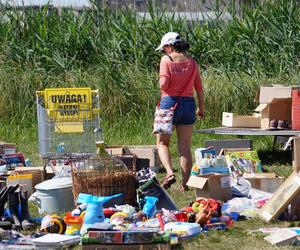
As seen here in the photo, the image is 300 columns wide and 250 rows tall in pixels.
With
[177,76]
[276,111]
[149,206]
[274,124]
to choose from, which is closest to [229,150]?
[274,124]

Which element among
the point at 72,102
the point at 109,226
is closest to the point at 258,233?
the point at 109,226

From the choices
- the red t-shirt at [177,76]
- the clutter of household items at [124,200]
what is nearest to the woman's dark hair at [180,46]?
the red t-shirt at [177,76]

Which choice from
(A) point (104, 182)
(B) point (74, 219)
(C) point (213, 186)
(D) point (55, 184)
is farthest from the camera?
(C) point (213, 186)

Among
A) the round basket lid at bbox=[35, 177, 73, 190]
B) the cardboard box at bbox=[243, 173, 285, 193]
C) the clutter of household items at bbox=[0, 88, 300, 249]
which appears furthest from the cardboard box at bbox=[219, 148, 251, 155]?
the round basket lid at bbox=[35, 177, 73, 190]

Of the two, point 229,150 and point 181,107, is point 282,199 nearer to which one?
point 181,107

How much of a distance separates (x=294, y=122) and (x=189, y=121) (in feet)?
8.74

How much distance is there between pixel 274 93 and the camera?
40.2ft

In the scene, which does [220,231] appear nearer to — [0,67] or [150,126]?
[150,126]

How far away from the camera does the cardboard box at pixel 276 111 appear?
12.3 meters

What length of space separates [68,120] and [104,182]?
10.0 ft

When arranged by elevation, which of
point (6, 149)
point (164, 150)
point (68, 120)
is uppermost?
point (68, 120)

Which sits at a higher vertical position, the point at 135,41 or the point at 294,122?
the point at 135,41

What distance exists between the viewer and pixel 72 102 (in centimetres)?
1131

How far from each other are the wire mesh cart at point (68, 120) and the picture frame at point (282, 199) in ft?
11.8
